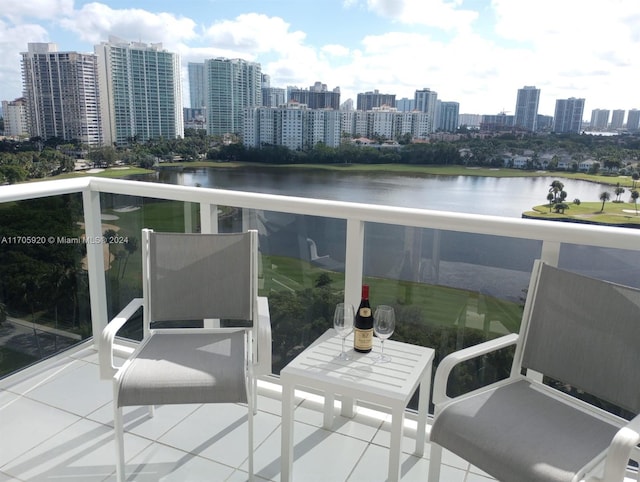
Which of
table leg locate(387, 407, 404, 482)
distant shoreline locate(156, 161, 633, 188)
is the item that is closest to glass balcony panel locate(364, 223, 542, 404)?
table leg locate(387, 407, 404, 482)

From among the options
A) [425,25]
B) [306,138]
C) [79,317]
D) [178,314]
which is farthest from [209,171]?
[425,25]

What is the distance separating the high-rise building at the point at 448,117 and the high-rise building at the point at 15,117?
6.99 metres

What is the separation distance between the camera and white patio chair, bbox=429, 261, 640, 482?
142 centimetres

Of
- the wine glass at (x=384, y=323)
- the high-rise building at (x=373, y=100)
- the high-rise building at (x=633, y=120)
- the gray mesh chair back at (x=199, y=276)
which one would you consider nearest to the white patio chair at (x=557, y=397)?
the wine glass at (x=384, y=323)

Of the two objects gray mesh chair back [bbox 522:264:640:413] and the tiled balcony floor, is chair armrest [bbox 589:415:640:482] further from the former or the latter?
the tiled balcony floor

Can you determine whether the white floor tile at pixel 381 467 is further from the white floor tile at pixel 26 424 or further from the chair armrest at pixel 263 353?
the white floor tile at pixel 26 424

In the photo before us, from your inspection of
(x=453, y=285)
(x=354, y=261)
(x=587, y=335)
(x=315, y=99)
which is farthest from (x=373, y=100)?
(x=587, y=335)

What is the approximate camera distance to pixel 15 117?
9.01 metres

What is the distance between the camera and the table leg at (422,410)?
2.12 metres

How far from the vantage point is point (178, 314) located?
2.39 metres

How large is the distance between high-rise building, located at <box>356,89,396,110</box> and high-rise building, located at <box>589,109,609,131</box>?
4.53 meters

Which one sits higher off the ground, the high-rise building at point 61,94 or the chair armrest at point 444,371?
the high-rise building at point 61,94

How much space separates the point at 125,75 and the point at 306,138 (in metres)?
4.62

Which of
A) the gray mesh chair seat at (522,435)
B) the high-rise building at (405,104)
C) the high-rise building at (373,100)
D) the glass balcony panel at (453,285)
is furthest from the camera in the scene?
the high-rise building at (373,100)
